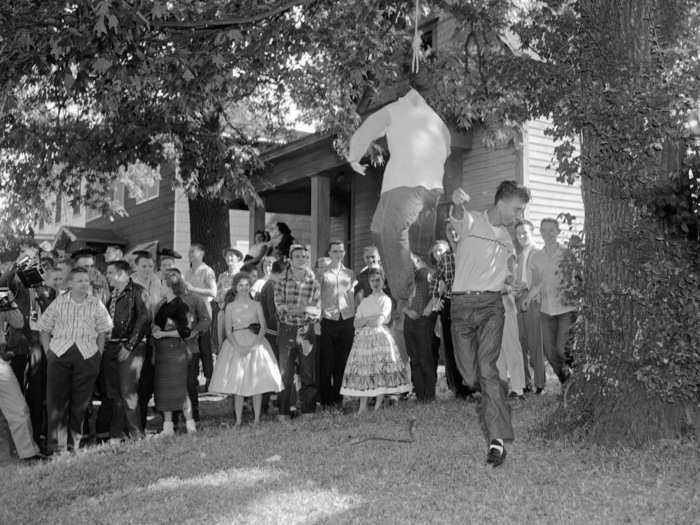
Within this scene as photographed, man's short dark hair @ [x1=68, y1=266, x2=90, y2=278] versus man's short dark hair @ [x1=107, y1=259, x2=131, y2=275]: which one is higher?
man's short dark hair @ [x1=107, y1=259, x2=131, y2=275]

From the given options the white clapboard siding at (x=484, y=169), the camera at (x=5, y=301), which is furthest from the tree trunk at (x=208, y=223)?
the camera at (x=5, y=301)

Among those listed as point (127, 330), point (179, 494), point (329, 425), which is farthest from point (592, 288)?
point (127, 330)

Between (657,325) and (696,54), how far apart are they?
2.26m

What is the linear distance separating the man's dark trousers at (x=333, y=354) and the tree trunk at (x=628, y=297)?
128 inches

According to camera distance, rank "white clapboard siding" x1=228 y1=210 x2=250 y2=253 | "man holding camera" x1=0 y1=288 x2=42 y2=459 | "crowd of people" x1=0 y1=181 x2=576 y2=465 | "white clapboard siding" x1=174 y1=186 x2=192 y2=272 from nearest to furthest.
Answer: "man holding camera" x1=0 y1=288 x2=42 y2=459
"crowd of people" x1=0 y1=181 x2=576 y2=465
"white clapboard siding" x1=174 y1=186 x2=192 y2=272
"white clapboard siding" x1=228 y1=210 x2=250 y2=253

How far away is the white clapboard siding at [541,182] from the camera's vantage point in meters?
12.6

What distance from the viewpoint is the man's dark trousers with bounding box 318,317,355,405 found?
8.60 meters

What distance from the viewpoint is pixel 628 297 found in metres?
5.58

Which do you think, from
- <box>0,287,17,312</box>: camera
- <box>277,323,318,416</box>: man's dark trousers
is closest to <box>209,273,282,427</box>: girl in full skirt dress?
<box>277,323,318,416</box>: man's dark trousers

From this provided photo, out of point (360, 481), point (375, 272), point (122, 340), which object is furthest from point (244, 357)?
point (360, 481)

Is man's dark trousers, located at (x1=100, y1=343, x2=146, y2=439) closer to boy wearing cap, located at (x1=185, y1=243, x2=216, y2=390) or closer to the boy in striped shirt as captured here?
the boy in striped shirt

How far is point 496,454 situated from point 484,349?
0.70 meters

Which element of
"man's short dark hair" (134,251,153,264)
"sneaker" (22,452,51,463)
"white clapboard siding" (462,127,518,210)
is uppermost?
"white clapboard siding" (462,127,518,210)

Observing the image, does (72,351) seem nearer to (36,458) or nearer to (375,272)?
(36,458)
